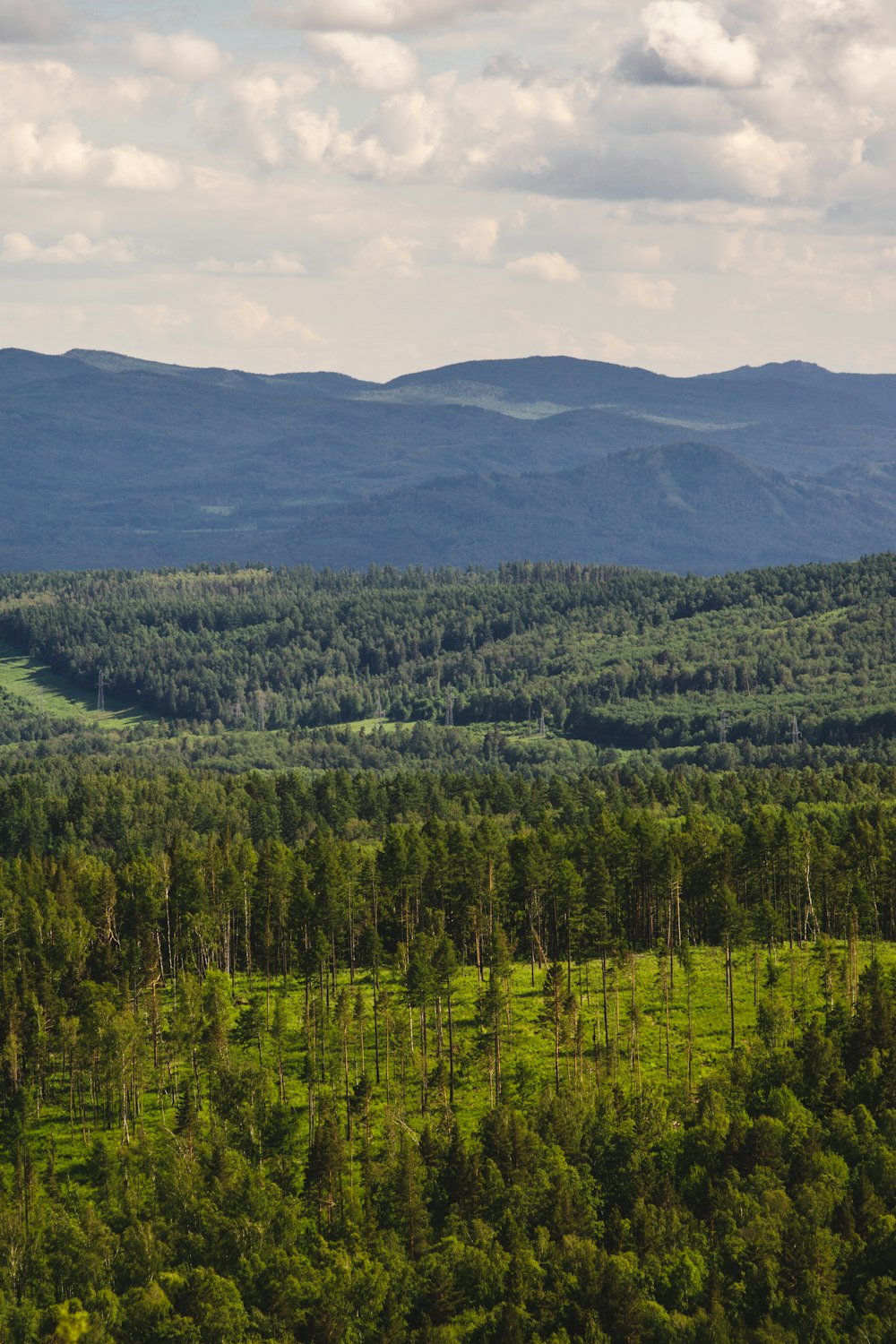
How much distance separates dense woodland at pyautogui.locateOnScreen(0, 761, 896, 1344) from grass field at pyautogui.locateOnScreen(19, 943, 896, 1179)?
1.20 feet

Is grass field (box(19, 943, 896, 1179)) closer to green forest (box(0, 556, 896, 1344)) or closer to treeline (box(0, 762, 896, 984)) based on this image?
green forest (box(0, 556, 896, 1344))

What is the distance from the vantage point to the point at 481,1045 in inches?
5113

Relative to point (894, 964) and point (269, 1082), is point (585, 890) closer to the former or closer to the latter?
point (894, 964)

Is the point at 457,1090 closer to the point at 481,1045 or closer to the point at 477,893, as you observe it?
the point at 481,1045

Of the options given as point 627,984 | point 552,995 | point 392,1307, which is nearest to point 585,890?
point 627,984

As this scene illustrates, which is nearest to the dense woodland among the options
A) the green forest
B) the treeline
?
the green forest

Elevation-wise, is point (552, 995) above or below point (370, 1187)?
above

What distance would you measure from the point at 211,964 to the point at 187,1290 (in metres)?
55.4

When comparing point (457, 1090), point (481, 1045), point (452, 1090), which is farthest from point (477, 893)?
point (452, 1090)

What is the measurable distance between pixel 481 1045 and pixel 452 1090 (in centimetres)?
411

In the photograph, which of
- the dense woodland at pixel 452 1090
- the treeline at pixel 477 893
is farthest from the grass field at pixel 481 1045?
the treeline at pixel 477 893

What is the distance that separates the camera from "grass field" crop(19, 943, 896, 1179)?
412 feet

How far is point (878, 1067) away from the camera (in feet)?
390

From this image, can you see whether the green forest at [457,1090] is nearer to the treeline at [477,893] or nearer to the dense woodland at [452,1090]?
the dense woodland at [452,1090]
